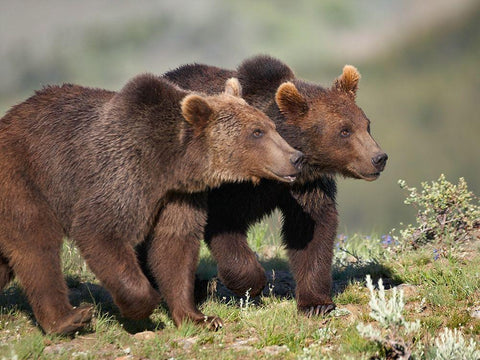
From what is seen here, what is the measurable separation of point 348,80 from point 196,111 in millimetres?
1690

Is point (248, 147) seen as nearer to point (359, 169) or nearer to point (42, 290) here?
point (359, 169)

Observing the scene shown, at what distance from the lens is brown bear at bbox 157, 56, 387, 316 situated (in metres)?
7.69

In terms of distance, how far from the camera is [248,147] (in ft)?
23.4

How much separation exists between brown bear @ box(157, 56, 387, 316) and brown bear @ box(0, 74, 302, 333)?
0.55 m

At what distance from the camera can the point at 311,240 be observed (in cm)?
803

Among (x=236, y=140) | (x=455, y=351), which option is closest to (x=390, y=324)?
(x=455, y=351)

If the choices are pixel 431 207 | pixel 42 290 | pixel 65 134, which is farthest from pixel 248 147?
pixel 431 207

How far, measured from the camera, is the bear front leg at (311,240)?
7941 mm

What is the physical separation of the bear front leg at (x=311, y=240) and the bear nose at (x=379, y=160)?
0.67 meters

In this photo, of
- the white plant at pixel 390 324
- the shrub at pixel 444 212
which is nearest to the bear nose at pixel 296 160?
the white plant at pixel 390 324

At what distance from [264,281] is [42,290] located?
2.14 m

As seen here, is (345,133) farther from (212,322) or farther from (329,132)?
(212,322)

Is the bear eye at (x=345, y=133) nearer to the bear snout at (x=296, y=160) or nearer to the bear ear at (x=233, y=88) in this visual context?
the bear snout at (x=296, y=160)

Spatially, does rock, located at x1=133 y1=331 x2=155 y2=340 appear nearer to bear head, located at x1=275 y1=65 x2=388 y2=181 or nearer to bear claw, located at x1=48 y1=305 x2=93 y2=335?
bear claw, located at x1=48 y1=305 x2=93 y2=335
